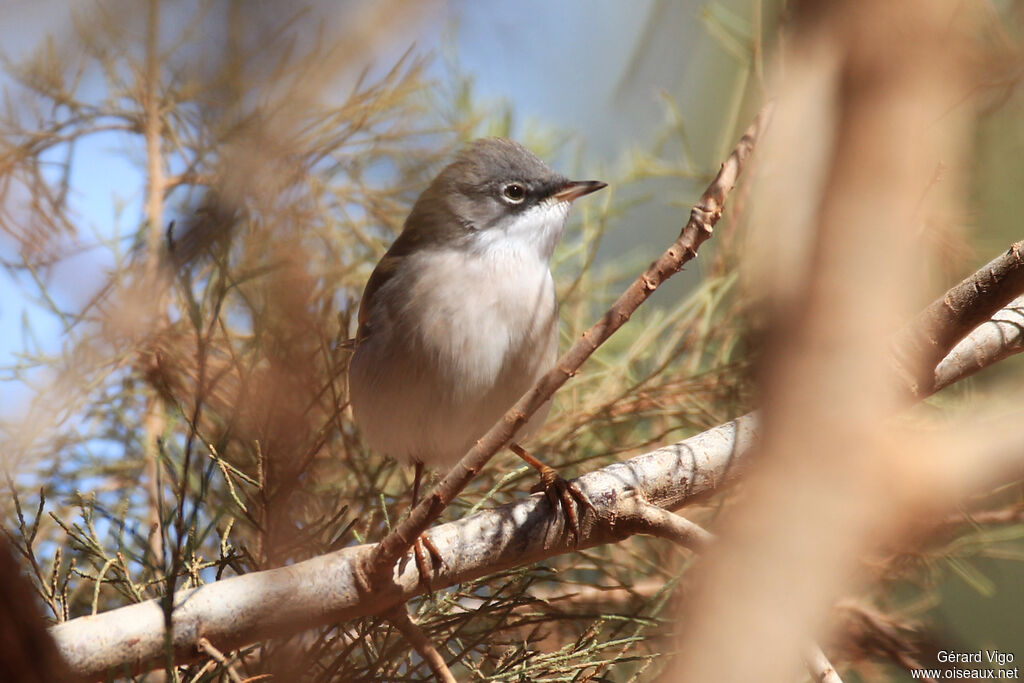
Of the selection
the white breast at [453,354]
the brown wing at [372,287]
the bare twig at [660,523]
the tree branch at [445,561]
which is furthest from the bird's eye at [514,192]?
the bare twig at [660,523]

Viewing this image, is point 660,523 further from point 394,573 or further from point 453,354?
point 453,354

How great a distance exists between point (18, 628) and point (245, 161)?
31.6 inches

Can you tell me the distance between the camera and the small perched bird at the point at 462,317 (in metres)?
2.77

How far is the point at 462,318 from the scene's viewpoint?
2793 mm

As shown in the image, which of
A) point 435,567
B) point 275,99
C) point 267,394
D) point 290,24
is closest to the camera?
point 290,24

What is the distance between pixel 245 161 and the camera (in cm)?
154

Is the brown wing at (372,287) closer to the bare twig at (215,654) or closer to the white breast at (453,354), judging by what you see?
the white breast at (453,354)

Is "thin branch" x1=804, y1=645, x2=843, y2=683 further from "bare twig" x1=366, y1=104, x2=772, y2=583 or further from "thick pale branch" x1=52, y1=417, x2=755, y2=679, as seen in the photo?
"bare twig" x1=366, y1=104, x2=772, y2=583

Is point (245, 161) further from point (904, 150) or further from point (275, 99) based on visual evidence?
point (904, 150)

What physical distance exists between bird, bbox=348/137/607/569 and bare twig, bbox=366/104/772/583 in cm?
68

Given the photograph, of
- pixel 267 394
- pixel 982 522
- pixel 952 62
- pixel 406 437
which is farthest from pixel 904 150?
pixel 982 522

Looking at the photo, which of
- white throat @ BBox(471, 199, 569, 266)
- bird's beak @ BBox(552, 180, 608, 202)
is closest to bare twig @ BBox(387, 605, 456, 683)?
white throat @ BBox(471, 199, 569, 266)

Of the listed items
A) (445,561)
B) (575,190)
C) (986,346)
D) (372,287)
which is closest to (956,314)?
(986,346)

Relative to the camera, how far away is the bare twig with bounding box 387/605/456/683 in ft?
6.81
